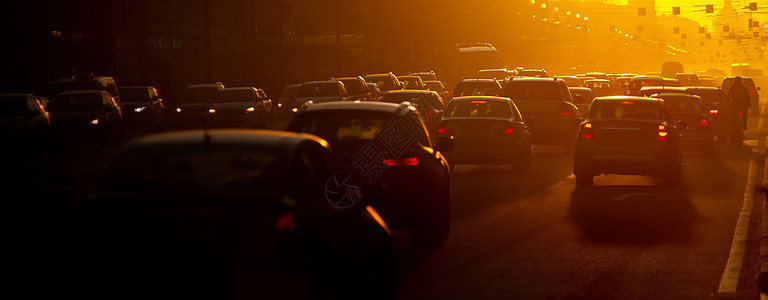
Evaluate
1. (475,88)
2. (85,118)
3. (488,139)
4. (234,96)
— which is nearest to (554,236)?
(488,139)

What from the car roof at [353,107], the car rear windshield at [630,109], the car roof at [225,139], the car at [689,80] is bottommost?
the car at [689,80]

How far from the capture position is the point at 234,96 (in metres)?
41.4

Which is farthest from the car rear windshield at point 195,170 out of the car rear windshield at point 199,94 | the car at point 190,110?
the car rear windshield at point 199,94

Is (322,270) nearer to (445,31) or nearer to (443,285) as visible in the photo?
(443,285)

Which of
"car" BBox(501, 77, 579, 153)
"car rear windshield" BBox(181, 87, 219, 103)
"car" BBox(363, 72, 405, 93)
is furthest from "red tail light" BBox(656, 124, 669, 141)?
"car" BBox(363, 72, 405, 93)

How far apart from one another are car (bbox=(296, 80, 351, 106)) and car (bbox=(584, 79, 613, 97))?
16535mm

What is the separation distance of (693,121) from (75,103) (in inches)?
657

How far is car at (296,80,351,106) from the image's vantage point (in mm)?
41000

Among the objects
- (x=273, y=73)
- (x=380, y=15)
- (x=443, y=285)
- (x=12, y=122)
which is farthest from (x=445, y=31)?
(x=443, y=285)

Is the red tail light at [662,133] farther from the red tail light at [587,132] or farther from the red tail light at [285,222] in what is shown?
the red tail light at [285,222]

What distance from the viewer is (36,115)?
30.4m

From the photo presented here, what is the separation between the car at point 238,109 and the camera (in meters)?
39.8

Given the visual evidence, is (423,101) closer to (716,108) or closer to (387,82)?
(716,108)

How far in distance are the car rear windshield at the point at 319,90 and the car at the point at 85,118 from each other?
8513 millimetres
